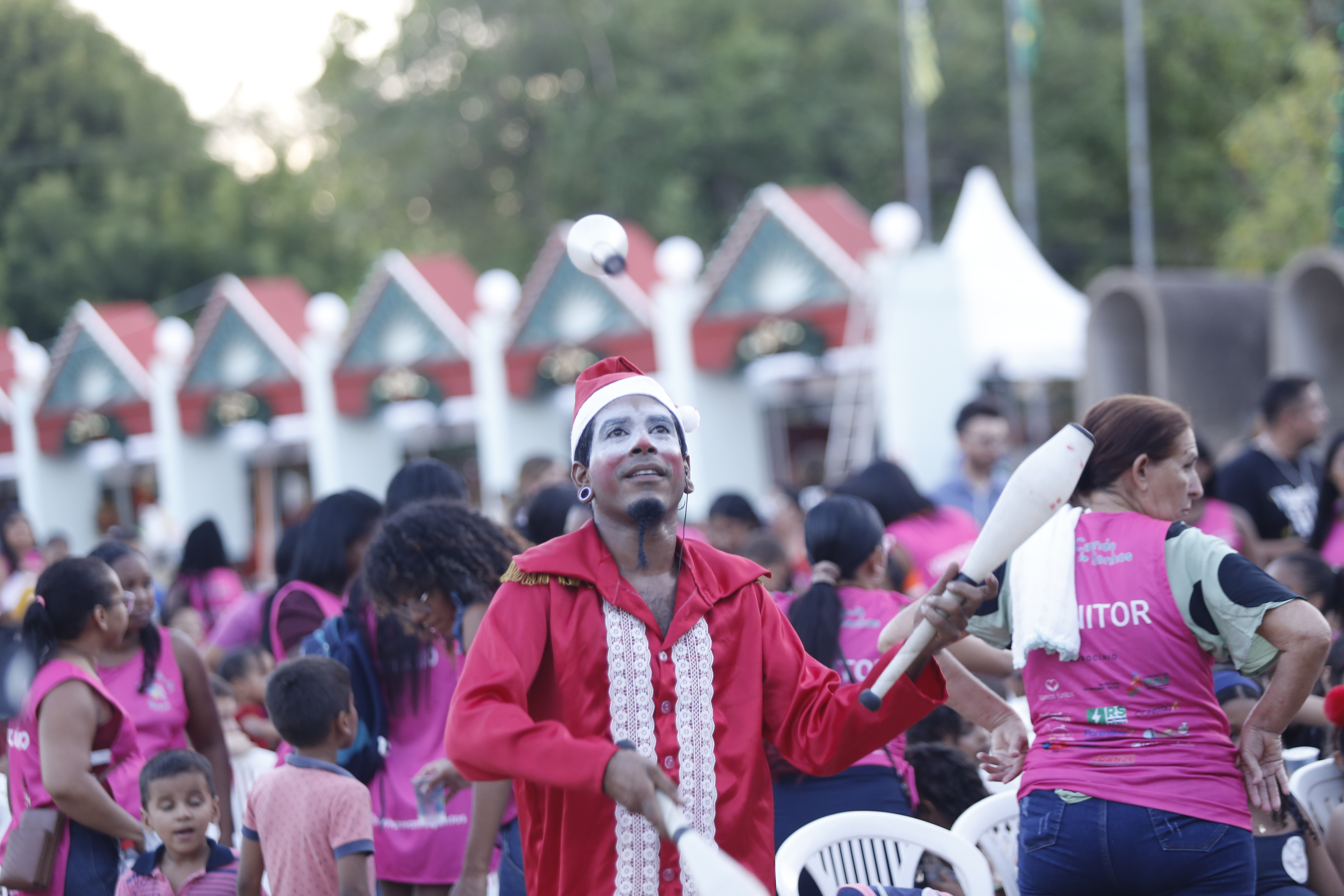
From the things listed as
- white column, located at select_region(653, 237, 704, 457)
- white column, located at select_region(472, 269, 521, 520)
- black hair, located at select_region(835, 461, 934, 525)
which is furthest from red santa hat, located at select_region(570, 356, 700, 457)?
white column, located at select_region(472, 269, 521, 520)

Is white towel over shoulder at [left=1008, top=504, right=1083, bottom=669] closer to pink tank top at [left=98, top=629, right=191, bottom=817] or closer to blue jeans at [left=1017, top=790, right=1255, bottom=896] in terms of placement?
blue jeans at [left=1017, top=790, right=1255, bottom=896]

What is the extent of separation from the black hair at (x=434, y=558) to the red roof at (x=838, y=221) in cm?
1176

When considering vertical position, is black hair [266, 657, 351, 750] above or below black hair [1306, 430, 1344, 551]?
below

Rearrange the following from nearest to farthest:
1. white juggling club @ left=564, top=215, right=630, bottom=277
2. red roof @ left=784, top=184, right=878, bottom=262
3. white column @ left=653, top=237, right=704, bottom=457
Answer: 1. white juggling club @ left=564, top=215, right=630, bottom=277
2. red roof @ left=784, top=184, right=878, bottom=262
3. white column @ left=653, top=237, right=704, bottom=457

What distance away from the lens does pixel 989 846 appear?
12.7 ft

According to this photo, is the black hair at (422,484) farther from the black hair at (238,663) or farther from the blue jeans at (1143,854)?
the blue jeans at (1143,854)

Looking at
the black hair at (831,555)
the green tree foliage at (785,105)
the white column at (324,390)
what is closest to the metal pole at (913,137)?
the green tree foliage at (785,105)

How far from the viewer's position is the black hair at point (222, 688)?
5387mm

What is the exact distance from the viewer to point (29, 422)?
22359 mm

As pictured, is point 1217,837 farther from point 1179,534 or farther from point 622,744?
point 622,744

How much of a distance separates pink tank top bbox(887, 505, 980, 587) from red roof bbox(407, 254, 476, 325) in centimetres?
1343

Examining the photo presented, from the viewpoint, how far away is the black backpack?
152 inches

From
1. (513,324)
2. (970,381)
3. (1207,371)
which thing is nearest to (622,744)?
(1207,371)

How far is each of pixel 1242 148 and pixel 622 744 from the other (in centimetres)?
2322
